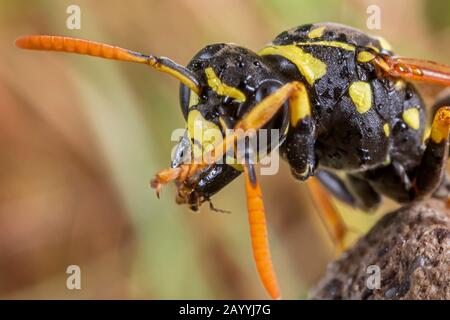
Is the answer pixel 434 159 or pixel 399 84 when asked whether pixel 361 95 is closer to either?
pixel 399 84

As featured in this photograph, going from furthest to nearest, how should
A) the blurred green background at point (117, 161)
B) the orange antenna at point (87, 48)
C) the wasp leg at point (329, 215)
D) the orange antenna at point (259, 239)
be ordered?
the blurred green background at point (117, 161)
the wasp leg at point (329, 215)
the orange antenna at point (87, 48)
the orange antenna at point (259, 239)

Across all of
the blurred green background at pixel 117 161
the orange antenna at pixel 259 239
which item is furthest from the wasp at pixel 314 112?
the blurred green background at pixel 117 161

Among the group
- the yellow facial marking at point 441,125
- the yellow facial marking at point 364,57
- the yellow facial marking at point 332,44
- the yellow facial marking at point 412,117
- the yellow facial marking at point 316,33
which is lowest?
the yellow facial marking at point 441,125

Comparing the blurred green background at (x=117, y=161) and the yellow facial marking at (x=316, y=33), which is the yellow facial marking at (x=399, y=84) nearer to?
the yellow facial marking at (x=316, y=33)

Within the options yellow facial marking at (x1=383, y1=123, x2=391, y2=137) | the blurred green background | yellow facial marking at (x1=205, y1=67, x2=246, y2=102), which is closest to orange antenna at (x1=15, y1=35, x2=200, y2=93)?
yellow facial marking at (x1=205, y1=67, x2=246, y2=102)

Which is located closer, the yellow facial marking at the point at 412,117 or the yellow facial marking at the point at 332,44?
the yellow facial marking at the point at 332,44

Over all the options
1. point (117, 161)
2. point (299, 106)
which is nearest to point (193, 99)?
point (299, 106)

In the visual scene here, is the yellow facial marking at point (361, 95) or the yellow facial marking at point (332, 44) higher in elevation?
the yellow facial marking at point (332, 44)
